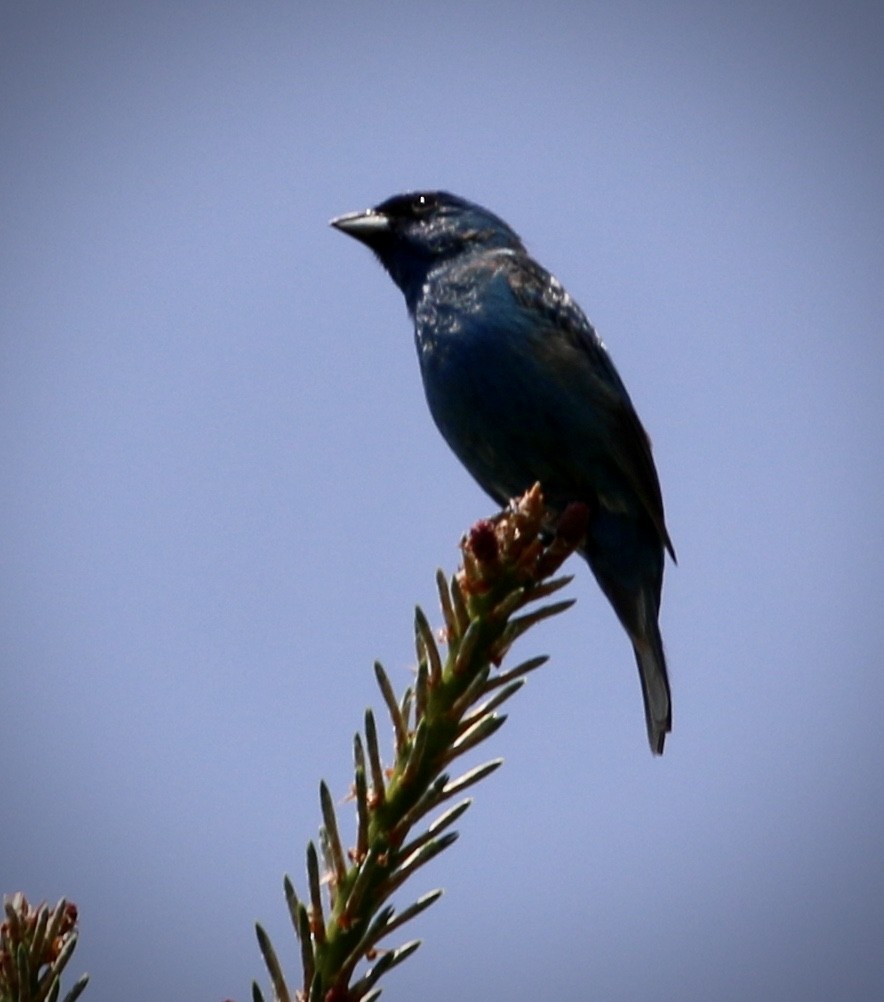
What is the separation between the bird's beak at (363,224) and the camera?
6.76 metres

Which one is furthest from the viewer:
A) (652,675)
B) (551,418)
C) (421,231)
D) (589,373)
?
(421,231)

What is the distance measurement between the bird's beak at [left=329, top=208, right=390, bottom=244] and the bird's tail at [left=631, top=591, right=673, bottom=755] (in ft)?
8.13

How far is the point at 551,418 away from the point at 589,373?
0.56 meters

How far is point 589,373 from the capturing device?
18.2 feet

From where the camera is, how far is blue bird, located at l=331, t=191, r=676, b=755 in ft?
16.4

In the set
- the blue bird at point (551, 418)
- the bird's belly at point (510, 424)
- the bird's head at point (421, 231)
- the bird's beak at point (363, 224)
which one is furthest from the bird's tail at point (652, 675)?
the bird's beak at point (363, 224)

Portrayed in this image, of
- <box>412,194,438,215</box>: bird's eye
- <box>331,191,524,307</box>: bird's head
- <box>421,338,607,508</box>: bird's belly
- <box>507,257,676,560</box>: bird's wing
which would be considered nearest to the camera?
<box>421,338,607,508</box>: bird's belly

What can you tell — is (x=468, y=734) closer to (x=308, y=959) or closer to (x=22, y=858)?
(x=308, y=959)

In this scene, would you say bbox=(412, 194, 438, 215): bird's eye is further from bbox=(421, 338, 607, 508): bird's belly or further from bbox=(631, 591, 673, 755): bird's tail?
bbox=(631, 591, 673, 755): bird's tail

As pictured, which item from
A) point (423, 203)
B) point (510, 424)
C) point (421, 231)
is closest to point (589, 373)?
point (510, 424)

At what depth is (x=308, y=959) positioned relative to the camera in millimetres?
1535

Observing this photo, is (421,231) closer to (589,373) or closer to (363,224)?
(363,224)

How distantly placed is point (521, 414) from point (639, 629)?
1.01 m

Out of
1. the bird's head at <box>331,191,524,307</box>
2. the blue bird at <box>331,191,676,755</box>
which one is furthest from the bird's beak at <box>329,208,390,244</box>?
the blue bird at <box>331,191,676,755</box>
